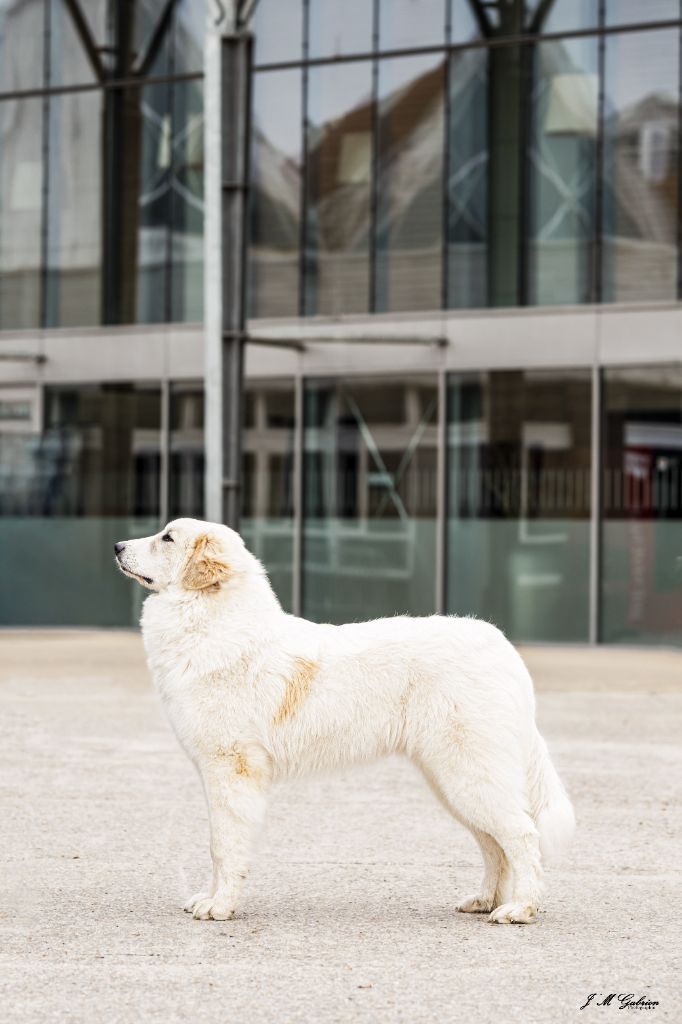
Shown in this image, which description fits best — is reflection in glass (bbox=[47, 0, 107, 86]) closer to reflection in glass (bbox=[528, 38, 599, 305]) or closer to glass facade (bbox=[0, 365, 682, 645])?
glass facade (bbox=[0, 365, 682, 645])

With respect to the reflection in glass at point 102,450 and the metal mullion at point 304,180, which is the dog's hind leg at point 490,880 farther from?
the reflection in glass at point 102,450

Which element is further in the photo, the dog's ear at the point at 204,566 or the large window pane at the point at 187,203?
the large window pane at the point at 187,203

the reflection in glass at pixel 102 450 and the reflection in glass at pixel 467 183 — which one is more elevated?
the reflection in glass at pixel 467 183

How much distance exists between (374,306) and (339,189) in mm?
1710

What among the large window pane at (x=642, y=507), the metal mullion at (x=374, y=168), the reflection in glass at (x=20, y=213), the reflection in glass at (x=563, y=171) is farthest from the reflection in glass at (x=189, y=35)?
the large window pane at (x=642, y=507)

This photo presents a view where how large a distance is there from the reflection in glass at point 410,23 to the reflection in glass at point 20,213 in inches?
218

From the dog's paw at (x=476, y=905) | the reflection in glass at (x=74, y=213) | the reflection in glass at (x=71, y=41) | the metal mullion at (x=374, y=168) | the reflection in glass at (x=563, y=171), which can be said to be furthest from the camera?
the reflection in glass at (x=71, y=41)

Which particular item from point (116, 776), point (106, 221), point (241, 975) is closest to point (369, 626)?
point (241, 975)

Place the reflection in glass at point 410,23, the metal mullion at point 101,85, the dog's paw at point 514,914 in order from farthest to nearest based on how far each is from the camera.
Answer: the metal mullion at point 101,85, the reflection in glass at point 410,23, the dog's paw at point 514,914

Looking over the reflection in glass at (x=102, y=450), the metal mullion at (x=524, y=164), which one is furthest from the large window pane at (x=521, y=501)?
the reflection in glass at (x=102, y=450)

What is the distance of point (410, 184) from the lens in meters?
23.6

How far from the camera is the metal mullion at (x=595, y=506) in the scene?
22312 mm

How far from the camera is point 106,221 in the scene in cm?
2553
